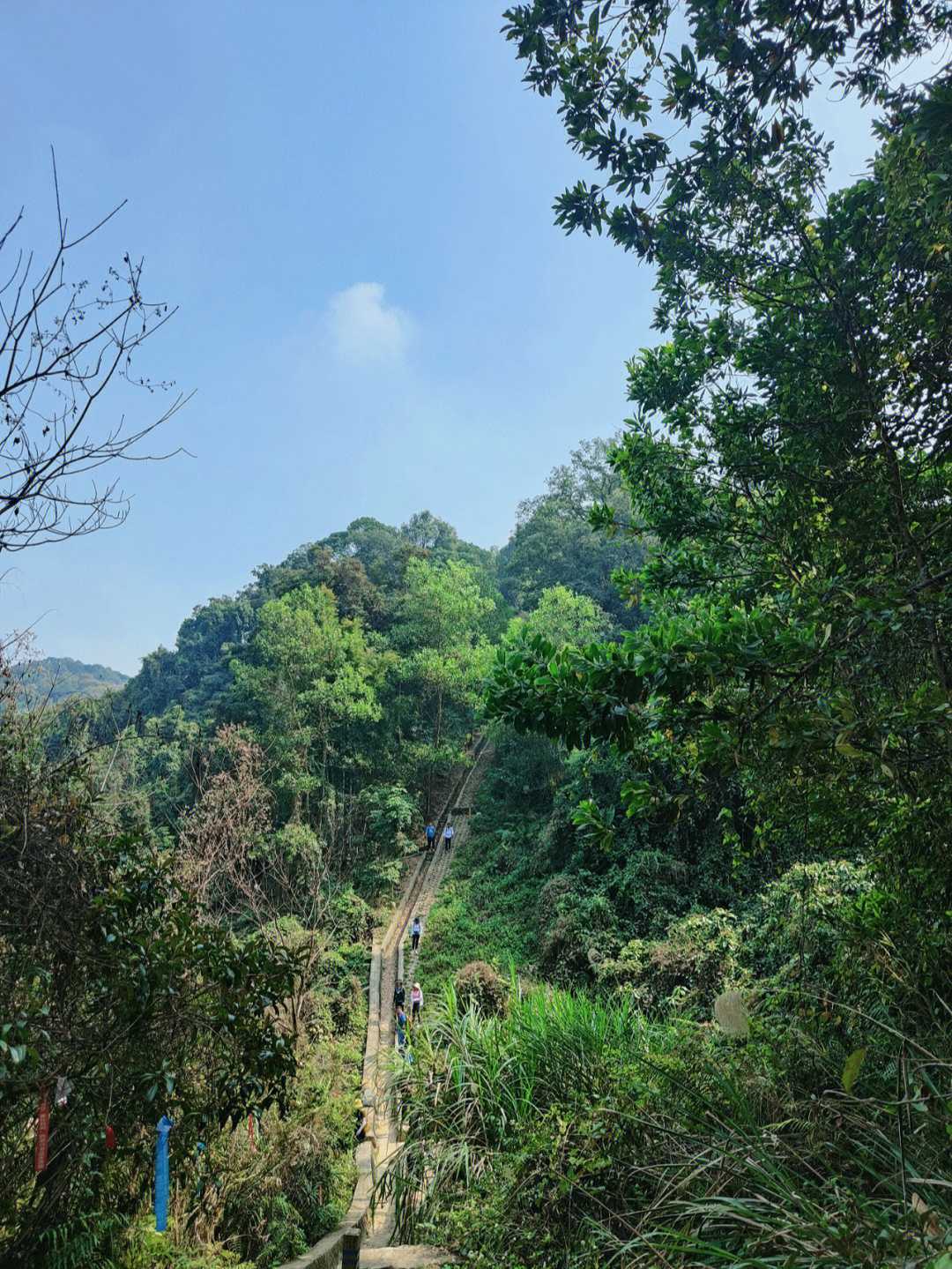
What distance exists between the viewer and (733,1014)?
3.92 m

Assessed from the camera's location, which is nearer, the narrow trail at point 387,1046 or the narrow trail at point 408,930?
the narrow trail at point 387,1046

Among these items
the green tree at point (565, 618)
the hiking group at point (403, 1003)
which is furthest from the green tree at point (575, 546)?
the hiking group at point (403, 1003)

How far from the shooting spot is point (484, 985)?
9.09 meters

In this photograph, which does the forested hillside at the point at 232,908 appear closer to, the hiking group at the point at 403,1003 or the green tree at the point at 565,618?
the green tree at the point at 565,618

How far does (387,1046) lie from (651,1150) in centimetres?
950

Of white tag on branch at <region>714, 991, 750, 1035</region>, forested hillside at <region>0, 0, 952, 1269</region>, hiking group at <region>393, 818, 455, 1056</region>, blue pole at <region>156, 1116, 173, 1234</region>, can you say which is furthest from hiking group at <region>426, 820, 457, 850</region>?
blue pole at <region>156, 1116, 173, 1234</region>

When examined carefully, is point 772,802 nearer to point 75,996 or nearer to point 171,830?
point 75,996

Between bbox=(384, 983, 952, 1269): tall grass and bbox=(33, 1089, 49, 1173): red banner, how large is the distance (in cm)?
169

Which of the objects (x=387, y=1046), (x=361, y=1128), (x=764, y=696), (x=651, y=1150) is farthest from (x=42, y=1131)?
(x=387, y=1046)

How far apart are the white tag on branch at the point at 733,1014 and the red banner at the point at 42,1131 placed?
3243mm

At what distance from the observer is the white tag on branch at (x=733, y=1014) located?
3.83 metres

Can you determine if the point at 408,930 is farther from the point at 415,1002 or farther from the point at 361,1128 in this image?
the point at 361,1128

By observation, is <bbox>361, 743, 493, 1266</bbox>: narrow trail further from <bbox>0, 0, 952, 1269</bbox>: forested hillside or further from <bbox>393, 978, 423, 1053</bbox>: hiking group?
<bbox>0, 0, 952, 1269</bbox>: forested hillside

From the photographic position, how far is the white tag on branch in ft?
12.6
